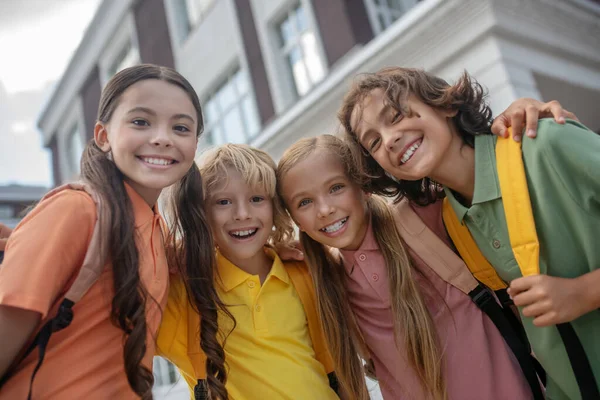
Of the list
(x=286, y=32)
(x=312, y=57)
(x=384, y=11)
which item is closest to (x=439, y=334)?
(x=384, y=11)

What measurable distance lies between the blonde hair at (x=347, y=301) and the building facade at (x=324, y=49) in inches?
19.4

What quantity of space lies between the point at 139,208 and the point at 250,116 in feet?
22.5

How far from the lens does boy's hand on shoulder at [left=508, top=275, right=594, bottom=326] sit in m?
1.32

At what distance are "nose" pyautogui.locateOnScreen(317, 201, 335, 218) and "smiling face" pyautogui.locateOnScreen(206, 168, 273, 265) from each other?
245mm

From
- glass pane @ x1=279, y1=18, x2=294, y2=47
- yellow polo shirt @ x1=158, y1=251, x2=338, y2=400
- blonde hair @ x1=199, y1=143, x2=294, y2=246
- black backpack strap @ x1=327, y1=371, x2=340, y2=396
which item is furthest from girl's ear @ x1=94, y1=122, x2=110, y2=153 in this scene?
glass pane @ x1=279, y1=18, x2=294, y2=47

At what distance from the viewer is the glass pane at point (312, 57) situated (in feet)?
22.0

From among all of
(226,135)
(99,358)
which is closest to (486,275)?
(99,358)

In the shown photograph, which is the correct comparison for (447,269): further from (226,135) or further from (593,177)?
(226,135)

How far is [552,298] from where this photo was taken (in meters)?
1.32

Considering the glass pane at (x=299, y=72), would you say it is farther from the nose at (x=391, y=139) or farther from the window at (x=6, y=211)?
the window at (x=6, y=211)

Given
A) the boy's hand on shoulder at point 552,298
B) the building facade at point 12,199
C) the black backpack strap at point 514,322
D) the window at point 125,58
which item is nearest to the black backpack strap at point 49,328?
the boy's hand on shoulder at point 552,298

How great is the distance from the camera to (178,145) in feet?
5.47

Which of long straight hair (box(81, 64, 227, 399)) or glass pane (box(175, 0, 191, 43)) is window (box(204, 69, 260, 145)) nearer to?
glass pane (box(175, 0, 191, 43))

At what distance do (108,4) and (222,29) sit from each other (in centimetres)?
495
